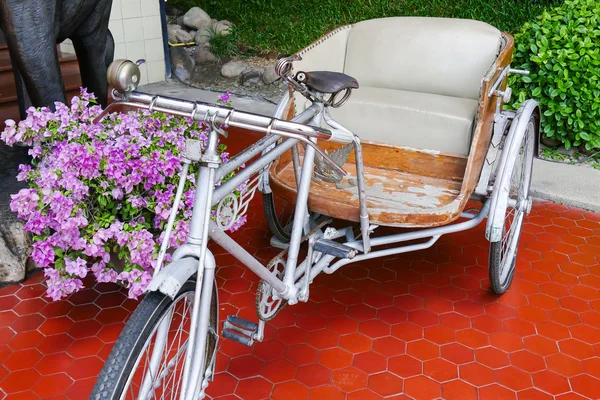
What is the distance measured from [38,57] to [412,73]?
2.11 m

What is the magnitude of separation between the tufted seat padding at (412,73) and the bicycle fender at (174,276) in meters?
1.67

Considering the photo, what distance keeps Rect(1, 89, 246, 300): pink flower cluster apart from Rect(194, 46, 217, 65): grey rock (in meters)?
4.79

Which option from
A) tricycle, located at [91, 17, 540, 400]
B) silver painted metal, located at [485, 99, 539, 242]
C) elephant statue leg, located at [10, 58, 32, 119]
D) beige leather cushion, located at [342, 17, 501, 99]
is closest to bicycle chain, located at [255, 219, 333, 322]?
tricycle, located at [91, 17, 540, 400]

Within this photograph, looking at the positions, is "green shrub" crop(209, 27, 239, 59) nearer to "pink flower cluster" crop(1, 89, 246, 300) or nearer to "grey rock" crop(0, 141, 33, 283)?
"grey rock" crop(0, 141, 33, 283)

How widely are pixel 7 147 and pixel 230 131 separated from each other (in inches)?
81.1

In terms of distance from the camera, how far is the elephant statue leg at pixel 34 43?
2654 mm

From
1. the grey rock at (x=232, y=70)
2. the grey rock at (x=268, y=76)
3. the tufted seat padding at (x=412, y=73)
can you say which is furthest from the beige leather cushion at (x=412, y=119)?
the grey rock at (x=232, y=70)

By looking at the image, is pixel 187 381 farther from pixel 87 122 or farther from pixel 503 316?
pixel 503 316

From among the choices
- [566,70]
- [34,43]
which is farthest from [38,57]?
[566,70]

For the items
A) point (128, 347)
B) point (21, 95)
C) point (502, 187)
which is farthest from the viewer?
point (21, 95)

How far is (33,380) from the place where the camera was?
2.49m

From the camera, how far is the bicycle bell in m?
1.65

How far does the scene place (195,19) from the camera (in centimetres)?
793

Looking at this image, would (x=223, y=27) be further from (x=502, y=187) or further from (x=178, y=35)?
(x=502, y=187)
